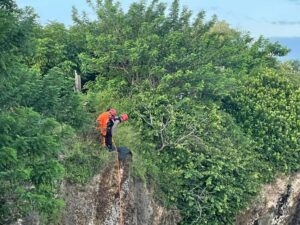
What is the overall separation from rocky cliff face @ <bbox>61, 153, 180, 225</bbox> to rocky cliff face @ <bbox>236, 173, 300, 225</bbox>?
414 centimetres

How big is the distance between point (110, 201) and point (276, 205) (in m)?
7.25

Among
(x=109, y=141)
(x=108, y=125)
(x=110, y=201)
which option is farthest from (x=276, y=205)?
(x=108, y=125)

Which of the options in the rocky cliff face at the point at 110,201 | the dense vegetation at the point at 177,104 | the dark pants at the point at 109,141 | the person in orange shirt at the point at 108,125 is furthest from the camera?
the dense vegetation at the point at 177,104

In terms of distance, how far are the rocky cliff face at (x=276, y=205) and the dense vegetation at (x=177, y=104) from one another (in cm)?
44

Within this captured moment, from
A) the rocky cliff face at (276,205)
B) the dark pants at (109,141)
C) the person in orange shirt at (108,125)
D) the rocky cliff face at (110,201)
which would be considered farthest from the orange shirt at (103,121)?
the rocky cliff face at (276,205)

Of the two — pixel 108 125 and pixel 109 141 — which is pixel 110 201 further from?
pixel 108 125

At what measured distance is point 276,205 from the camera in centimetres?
2025

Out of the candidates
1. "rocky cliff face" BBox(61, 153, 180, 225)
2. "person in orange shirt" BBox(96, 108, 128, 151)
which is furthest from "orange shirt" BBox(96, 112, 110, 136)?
"rocky cliff face" BBox(61, 153, 180, 225)

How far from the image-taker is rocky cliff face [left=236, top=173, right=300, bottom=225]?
1927 cm

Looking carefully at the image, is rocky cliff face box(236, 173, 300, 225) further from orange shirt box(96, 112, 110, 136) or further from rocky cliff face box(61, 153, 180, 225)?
orange shirt box(96, 112, 110, 136)

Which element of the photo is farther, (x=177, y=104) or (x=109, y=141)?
(x=177, y=104)

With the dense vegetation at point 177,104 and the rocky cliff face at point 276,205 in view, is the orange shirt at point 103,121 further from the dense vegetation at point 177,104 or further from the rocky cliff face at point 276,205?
the rocky cliff face at point 276,205

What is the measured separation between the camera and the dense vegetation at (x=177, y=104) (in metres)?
16.5

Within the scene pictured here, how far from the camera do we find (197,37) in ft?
65.9
